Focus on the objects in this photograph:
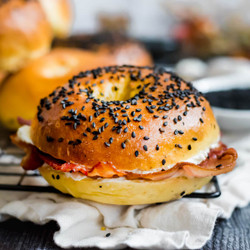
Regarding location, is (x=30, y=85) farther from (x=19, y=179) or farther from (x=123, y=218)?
(x=123, y=218)

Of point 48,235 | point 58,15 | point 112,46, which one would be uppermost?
point 58,15

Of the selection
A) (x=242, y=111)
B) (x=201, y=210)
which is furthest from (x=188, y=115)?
(x=242, y=111)

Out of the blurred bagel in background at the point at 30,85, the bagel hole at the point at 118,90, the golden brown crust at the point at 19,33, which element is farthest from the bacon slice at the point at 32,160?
the golden brown crust at the point at 19,33

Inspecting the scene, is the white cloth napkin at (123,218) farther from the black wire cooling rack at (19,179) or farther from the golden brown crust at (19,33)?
the golden brown crust at (19,33)

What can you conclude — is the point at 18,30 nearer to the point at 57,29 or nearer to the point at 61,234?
the point at 57,29

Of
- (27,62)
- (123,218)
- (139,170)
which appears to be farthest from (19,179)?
(27,62)

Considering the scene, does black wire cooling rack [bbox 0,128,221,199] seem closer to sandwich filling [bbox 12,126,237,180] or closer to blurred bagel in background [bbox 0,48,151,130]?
sandwich filling [bbox 12,126,237,180]

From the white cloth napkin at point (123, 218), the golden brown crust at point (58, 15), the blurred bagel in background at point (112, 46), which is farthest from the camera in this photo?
the blurred bagel in background at point (112, 46)
